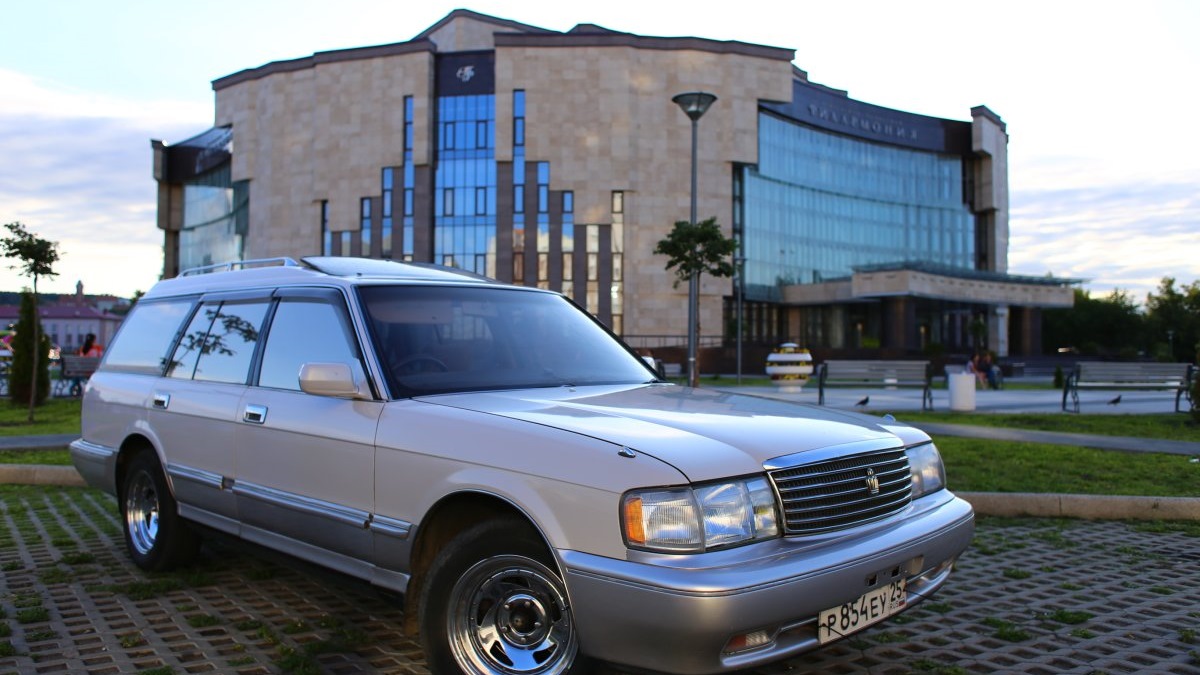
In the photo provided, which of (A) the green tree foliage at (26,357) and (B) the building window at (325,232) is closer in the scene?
(A) the green tree foliage at (26,357)

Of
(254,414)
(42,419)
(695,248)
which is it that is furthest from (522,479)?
(695,248)

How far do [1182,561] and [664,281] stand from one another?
173ft

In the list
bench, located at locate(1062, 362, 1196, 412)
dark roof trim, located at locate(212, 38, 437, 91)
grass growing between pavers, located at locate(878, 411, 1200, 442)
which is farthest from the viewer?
dark roof trim, located at locate(212, 38, 437, 91)

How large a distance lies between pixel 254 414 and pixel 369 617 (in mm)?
1197

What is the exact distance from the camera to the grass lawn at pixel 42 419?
1363 centimetres

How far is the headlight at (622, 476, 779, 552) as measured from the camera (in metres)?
2.69

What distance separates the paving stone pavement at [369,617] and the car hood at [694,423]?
0.80 m

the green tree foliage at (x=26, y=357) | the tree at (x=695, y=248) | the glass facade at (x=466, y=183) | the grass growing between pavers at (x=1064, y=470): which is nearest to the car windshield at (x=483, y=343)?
the grass growing between pavers at (x=1064, y=470)

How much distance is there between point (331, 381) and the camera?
3.56 m

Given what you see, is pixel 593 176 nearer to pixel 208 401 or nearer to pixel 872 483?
pixel 208 401

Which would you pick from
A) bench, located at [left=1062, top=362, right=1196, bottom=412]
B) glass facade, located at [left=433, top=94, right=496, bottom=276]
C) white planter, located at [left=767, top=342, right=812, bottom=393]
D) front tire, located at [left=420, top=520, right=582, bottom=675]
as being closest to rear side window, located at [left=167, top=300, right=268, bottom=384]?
front tire, located at [left=420, top=520, right=582, bottom=675]

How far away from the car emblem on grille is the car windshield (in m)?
1.46

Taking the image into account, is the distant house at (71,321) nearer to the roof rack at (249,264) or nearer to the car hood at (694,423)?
the roof rack at (249,264)

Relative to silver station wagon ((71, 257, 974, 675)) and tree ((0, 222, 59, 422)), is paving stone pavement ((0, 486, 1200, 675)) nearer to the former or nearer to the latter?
silver station wagon ((71, 257, 974, 675))
